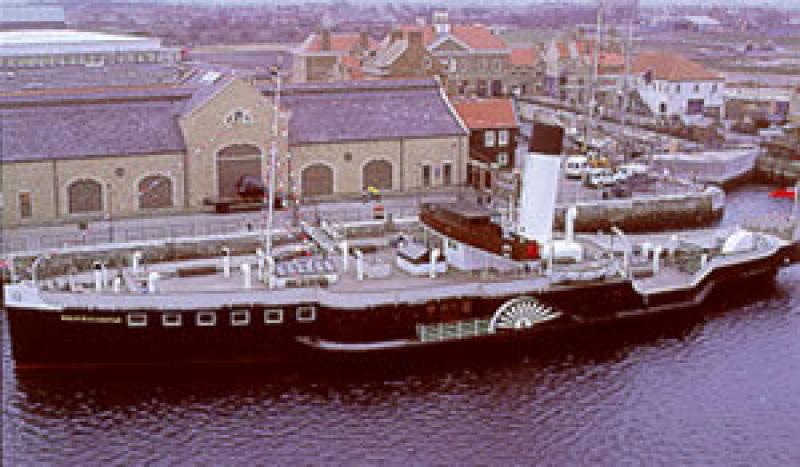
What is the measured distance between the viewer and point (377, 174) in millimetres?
57531

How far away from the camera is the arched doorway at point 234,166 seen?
53.7 m

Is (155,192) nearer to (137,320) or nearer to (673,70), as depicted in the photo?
(137,320)

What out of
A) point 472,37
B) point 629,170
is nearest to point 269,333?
point 629,170

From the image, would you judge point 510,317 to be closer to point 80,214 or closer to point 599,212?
point 599,212

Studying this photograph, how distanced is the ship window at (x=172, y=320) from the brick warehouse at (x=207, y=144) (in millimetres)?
15343

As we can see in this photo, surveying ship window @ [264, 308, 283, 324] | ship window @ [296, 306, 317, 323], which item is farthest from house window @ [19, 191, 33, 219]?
ship window @ [296, 306, 317, 323]

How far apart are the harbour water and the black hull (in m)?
0.65

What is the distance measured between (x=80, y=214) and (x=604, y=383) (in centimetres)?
2997

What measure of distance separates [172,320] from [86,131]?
21.3 m

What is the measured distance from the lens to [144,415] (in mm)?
31391

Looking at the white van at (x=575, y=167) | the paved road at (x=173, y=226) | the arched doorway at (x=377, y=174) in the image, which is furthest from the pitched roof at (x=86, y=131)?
the white van at (x=575, y=167)

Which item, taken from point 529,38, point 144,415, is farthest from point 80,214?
point 529,38

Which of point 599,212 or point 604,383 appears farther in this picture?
point 599,212

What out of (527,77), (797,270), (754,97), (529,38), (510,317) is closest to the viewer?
(510,317)
